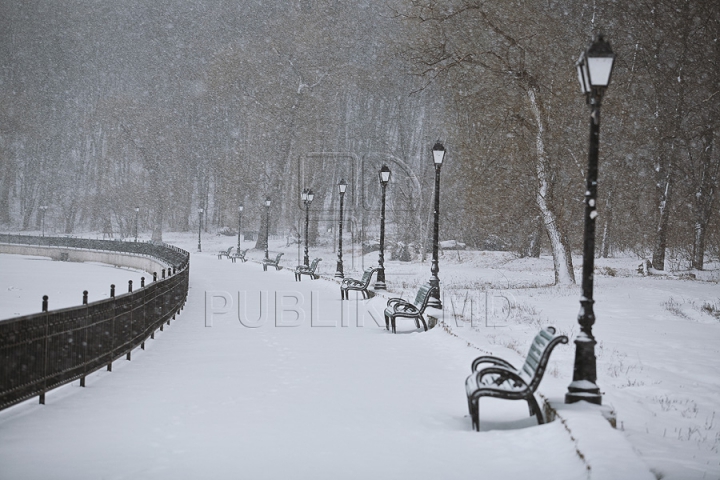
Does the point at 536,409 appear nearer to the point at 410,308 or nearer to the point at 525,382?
the point at 525,382

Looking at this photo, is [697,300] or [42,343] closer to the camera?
[42,343]

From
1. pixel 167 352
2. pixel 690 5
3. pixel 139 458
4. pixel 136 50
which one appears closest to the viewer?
pixel 139 458

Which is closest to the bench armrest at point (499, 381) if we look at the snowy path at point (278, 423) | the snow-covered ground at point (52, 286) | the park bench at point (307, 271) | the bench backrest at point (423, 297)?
the snowy path at point (278, 423)

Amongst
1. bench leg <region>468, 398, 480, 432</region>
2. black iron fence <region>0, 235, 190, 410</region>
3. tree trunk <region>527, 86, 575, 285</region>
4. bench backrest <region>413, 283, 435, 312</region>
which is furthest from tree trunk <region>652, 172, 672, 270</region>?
bench leg <region>468, 398, 480, 432</region>

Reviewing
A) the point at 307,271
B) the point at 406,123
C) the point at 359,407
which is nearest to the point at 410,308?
the point at 359,407

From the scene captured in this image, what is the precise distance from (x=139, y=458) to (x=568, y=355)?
25.2ft

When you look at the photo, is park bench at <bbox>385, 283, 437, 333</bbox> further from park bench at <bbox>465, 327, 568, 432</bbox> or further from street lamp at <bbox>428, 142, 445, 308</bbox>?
park bench at <bbox>465, 327, 568, 432</bbox>

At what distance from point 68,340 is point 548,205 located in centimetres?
1731

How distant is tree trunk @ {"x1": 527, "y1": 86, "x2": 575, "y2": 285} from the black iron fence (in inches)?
554

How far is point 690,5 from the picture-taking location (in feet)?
85.8

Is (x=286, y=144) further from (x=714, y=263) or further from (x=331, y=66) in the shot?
(x=714, y=263)

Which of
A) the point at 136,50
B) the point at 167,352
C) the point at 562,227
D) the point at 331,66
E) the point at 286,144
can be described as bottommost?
the point at 167,352

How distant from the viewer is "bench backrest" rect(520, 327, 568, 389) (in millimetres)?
6117

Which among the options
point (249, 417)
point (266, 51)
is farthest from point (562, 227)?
point (266, 51)
